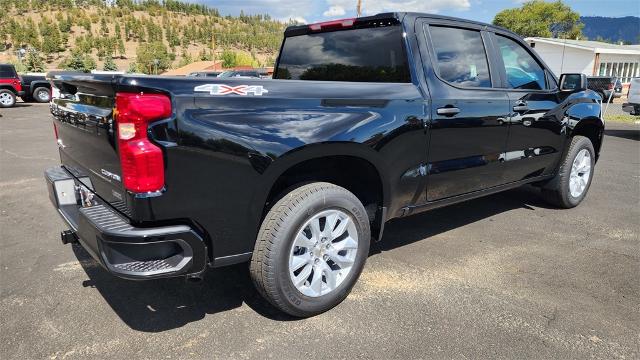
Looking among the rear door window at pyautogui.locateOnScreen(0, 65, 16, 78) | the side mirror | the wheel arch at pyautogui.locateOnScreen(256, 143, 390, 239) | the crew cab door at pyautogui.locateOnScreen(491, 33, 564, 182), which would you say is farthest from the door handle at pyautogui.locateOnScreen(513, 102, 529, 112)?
the rear door window at pyautogui.locateOnScreen(0, 65, 16, 78)

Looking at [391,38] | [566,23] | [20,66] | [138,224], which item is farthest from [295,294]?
[566,23]

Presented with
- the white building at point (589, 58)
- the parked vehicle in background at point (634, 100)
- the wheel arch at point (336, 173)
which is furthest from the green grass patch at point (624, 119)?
the white building at point (589, 58)

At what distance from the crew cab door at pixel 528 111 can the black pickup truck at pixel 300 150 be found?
0.07 ft

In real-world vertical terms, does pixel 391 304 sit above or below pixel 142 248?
below

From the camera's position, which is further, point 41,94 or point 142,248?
point 41,94

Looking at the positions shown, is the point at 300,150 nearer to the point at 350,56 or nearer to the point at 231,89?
the point at 231,89

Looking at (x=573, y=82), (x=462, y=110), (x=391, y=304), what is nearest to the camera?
(x=391, y=304)

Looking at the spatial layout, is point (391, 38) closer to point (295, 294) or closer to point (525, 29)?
point (295, 294)

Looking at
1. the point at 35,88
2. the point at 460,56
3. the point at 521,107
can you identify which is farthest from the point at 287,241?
the point at 35,88

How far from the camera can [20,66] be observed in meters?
36.0

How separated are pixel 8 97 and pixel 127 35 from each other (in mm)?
45856

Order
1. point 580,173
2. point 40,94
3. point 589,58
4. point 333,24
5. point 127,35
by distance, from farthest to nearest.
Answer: point 127,35 < point 589,58 < point 40,94 < point 580,173 < point 333,24

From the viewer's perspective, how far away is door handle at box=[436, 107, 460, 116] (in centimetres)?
342

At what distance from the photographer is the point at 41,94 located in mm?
21797
